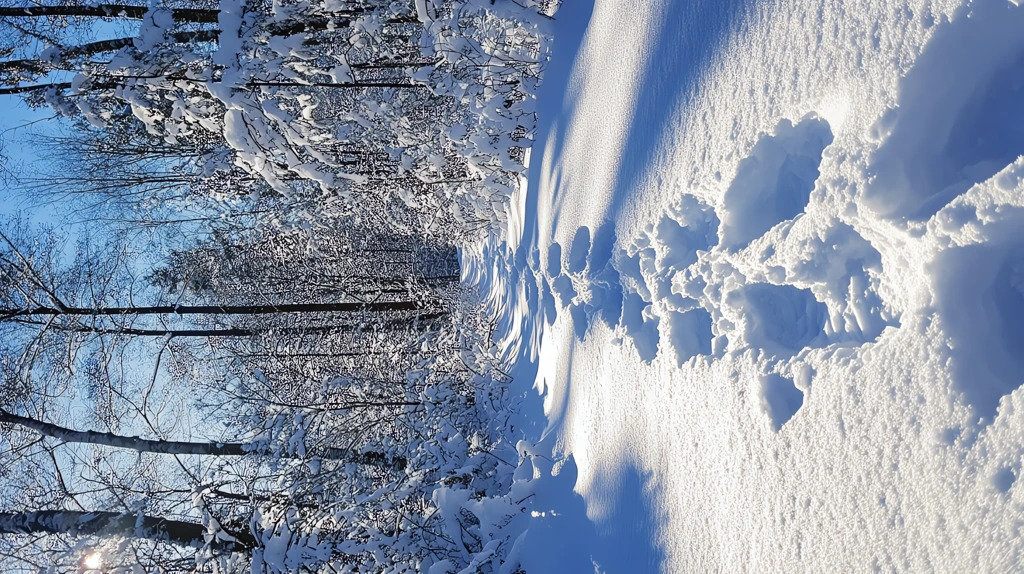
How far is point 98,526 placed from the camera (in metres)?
6.23

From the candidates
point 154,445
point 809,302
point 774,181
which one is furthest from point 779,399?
point 154,445

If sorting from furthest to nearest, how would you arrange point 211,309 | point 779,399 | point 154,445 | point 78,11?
point 211,309, point 154,445, point 78,11, point 779,399

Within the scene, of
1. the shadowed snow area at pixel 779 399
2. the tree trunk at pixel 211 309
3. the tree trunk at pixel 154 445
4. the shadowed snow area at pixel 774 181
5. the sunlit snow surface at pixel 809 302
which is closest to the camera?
the sunlit snow surface at pixel 809 302

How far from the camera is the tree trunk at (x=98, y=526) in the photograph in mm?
6230

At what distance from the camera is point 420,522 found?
4441 millimetres

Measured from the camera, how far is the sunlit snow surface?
3.74 ft

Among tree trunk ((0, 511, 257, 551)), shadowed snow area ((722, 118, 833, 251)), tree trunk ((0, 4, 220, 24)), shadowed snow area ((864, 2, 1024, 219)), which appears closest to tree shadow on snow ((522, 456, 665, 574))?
shadowed snow area ((722, 118, 833, 251))

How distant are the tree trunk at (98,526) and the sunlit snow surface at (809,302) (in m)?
5.41

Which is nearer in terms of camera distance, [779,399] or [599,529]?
[779,399]

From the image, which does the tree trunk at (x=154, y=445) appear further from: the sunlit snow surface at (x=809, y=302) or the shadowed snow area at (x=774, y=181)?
the shadowed snow area at (x=774, y=181)

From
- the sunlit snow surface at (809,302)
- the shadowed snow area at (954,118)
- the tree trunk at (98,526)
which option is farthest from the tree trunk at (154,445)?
the shadowed snow area at (954,118)

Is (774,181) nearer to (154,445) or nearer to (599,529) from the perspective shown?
(599,529)

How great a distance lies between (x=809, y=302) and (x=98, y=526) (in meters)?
7.39

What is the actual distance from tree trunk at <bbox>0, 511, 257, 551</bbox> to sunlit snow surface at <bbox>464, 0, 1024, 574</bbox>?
5.41 meters
